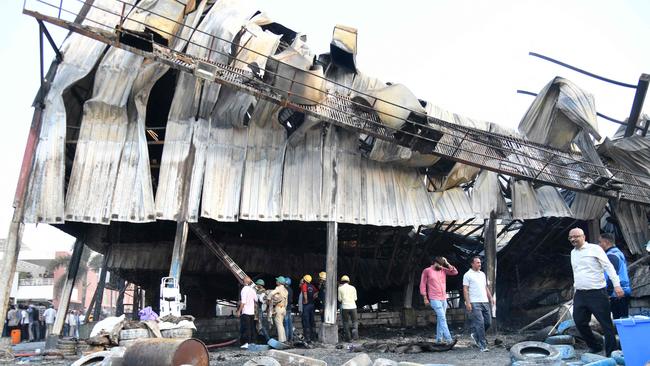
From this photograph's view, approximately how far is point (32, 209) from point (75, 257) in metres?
4.03

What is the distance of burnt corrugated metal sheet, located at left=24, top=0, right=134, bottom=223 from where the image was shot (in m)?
12.1

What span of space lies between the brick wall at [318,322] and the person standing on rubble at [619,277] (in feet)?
31.9

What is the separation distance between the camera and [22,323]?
22.8 metres

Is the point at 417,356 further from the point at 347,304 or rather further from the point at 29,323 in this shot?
the point at 29,323

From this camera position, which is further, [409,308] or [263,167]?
[409,308]

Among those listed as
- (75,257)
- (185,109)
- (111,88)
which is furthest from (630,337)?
(75,257)

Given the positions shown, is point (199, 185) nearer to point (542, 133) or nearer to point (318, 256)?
point (318, 256)

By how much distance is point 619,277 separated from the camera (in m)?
7.75

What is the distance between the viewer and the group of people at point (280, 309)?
1240cm

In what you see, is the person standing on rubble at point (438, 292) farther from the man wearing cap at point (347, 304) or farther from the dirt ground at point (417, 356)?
the man wearing cap at point (347, 304)

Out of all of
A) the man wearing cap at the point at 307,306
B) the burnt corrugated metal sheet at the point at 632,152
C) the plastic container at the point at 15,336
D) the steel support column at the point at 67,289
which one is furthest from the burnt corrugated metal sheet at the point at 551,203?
the plastic container at the point at 15,336

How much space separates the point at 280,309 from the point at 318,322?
5200 mm

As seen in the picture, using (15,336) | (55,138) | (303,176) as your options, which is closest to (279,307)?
(303,176)

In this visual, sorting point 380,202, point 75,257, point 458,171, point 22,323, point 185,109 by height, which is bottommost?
point 22,323
